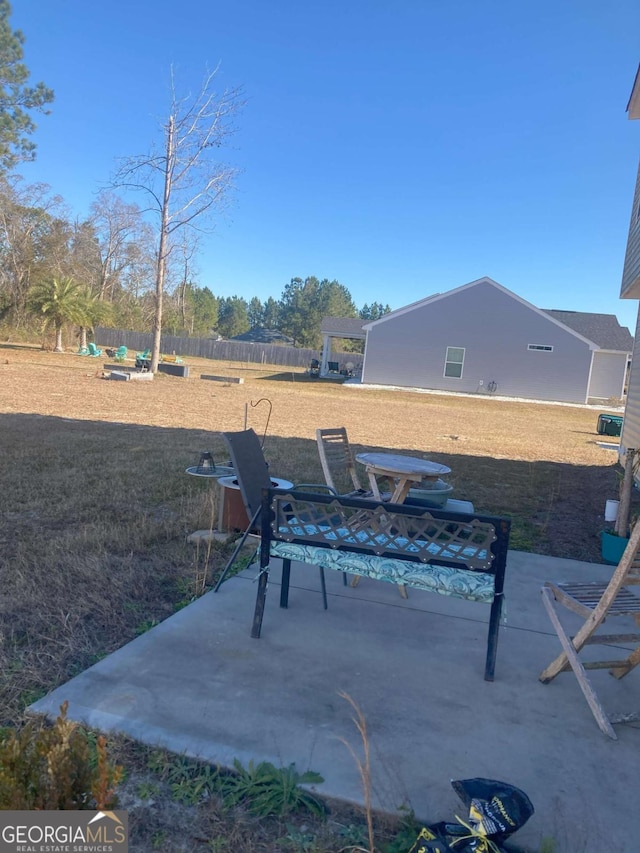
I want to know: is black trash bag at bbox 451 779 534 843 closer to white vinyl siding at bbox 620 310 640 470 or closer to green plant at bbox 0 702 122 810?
green plant at bbox 0 702 122 810

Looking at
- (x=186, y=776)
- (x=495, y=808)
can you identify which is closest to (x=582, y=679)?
(x=495, y=808)

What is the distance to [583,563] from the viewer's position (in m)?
5.20

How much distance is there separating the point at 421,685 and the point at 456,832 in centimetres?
102

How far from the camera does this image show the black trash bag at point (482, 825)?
1.95 meters

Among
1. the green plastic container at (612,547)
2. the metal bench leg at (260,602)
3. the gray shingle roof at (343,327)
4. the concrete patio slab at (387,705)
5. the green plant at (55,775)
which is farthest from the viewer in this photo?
the gray shingle roof at (343,327)

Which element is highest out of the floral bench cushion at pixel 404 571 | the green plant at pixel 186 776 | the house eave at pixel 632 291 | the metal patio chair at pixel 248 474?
the house eave at pixel 632 291

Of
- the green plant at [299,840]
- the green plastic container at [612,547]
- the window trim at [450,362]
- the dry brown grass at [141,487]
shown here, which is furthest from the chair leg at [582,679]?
the window trim at [450,362]

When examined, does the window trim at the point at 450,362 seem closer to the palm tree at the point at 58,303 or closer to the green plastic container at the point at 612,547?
the palm tree at the point at 58,303

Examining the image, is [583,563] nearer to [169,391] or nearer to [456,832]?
[456,832]

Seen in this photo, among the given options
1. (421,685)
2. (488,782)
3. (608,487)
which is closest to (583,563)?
(421,685)

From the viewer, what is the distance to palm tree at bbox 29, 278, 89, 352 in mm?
34406

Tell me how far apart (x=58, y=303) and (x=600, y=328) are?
91.1 ft

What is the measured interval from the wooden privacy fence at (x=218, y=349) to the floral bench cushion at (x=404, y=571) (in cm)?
4354

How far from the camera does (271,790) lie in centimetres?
226
